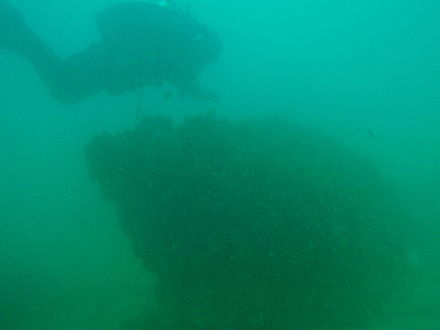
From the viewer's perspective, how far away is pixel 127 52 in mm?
11344

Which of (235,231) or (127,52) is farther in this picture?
(127,52)

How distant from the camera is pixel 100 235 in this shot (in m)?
24.5

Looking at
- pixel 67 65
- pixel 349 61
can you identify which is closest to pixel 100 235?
pixel 67 65

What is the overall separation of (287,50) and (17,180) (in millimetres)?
56344

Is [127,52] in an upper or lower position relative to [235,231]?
upper

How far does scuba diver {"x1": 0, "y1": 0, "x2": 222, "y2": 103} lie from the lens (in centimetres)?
1048

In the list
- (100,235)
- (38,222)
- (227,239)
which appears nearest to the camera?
(227,239)

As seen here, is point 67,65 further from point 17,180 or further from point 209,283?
point 17,180

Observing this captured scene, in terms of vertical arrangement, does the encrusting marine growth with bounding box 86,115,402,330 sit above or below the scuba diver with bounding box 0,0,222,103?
below

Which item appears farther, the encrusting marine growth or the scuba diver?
the scuba diver

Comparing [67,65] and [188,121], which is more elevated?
[67,65]

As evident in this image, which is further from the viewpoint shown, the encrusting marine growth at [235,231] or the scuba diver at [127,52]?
the scuba diver at [127,52]

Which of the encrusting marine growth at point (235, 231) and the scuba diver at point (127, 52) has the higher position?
the scuba diver at point (127, 52)

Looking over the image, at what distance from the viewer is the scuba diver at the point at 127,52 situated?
1048cm
